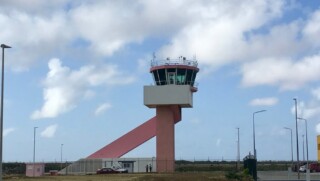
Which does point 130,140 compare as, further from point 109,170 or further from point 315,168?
point 315,168

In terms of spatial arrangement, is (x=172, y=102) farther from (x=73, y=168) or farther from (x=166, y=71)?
(x=73, y=168)

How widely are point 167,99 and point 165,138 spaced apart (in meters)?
5.61

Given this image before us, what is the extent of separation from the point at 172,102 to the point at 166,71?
5.30 m

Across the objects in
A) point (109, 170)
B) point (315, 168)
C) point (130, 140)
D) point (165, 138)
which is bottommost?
point (315, 168)

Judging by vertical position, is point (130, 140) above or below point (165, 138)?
below

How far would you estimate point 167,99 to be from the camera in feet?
260

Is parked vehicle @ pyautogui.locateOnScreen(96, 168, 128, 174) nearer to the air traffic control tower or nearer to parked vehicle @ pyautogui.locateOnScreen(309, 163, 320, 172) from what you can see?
the air traffic control tower

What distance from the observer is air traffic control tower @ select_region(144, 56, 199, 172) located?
261 feet

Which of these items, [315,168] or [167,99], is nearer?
[167,99]

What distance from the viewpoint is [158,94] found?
79750mm

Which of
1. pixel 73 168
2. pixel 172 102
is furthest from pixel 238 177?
pixel 73 168

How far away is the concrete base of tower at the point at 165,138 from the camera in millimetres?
80062

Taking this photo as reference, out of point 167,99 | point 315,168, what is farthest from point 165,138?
point 315,168

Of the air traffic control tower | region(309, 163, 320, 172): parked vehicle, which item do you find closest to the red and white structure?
the air traffic control tower
